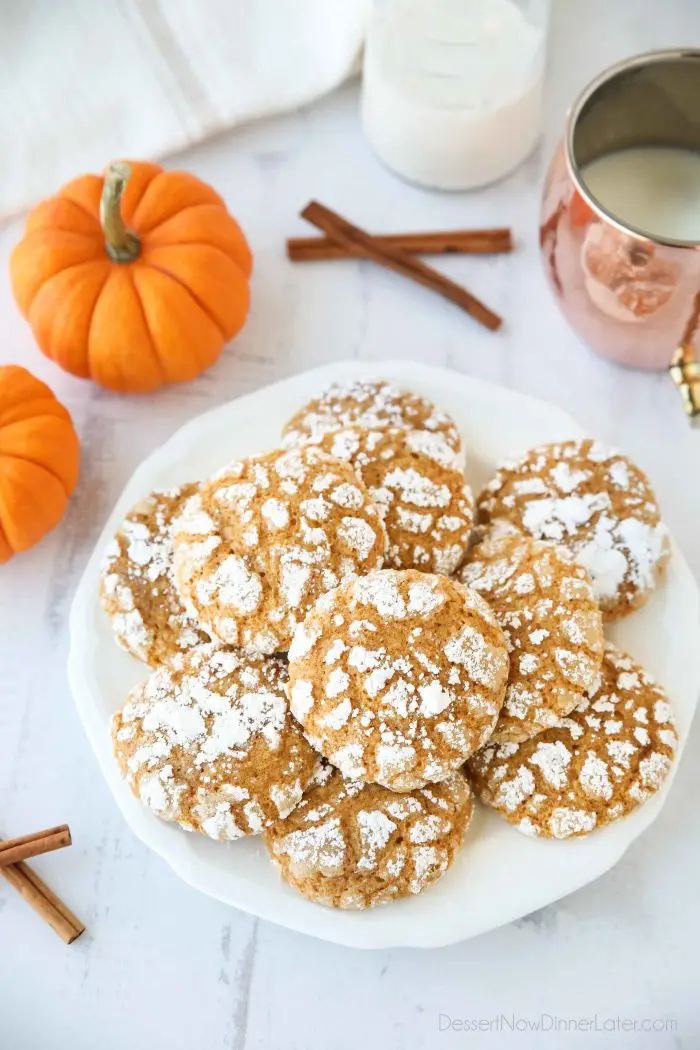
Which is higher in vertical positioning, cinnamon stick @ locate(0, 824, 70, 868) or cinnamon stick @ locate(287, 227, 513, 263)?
cinnamon stick @ locate(287, 227, 513, 263)

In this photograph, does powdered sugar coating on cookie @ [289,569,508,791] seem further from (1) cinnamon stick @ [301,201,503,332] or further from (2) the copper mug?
(1) cinnamon stick @ [301,201,503,332]

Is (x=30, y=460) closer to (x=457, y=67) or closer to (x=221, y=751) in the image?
(x=221, y=751)

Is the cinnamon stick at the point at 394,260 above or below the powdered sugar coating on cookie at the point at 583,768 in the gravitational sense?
above

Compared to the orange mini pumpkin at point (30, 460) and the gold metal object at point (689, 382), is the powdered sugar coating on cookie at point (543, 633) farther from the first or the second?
the orange mini pumpkin at point (30, 460)

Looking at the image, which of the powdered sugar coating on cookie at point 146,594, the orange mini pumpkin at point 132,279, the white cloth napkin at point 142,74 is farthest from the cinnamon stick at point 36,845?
the white cloth napkin at point 142,74

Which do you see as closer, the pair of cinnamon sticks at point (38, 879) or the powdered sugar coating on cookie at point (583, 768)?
the powdered sugar coating on cookie at point (583, 768)

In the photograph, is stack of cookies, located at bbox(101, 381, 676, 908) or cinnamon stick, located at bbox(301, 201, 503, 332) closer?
stack of cookies, located at bbox(101, 381, 676, 908)

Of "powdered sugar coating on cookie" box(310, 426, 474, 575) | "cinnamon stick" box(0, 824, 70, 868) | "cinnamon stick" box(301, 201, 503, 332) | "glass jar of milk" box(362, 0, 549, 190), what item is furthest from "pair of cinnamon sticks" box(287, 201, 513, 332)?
"cinnamon stick" box(0, 824, 70, 868)

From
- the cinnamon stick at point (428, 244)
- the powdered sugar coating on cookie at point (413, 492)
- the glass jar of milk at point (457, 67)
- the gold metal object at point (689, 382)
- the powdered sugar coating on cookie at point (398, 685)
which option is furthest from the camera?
the cinnamon stick at point (428, 244)

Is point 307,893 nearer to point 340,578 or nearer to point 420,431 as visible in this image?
point 340,578
